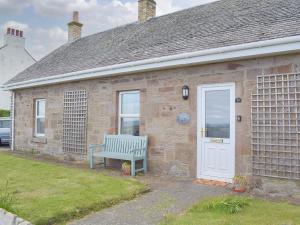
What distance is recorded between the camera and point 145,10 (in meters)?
13.1

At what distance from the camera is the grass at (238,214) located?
433 centimetres

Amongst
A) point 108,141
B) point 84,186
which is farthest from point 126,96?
point 84,186

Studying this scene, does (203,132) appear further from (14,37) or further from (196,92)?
(14,37)

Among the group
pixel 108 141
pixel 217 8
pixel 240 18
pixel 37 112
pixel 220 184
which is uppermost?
pixel 217 8

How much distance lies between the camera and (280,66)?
627cm

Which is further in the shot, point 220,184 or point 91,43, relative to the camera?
point 91,43

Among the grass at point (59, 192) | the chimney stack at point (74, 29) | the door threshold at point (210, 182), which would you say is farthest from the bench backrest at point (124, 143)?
the chimney stack at point (74, 29)

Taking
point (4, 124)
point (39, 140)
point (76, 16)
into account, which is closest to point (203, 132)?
point (39, 140)

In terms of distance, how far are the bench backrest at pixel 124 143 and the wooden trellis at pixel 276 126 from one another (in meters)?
3.18

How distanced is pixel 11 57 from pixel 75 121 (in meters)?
15.3

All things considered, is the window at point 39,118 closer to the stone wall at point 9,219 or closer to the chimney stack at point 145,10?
the chimney stack at point 145,10

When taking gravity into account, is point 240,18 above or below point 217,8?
below

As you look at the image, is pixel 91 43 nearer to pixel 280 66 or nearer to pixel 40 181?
pixel 40 181

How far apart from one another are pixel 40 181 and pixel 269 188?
5.10 m
